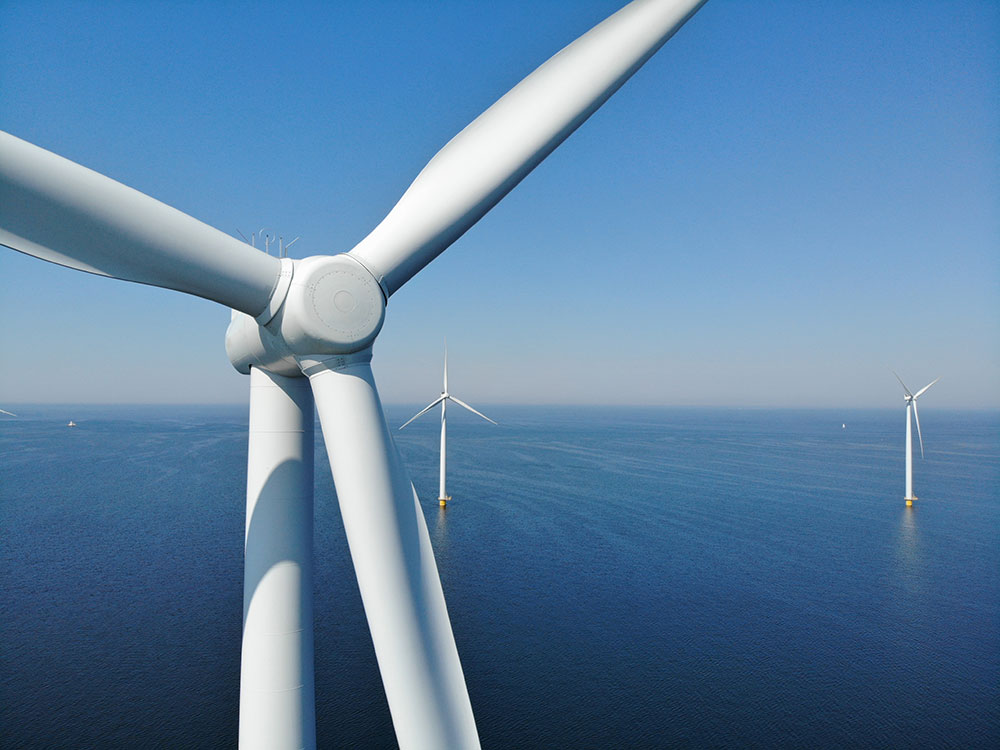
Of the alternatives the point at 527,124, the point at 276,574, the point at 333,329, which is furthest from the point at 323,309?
the point at 276,574

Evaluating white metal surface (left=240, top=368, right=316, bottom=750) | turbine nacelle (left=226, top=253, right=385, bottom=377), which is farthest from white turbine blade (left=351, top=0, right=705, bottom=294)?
white metal surface (left=240, top=368, right=316, bottom=750)

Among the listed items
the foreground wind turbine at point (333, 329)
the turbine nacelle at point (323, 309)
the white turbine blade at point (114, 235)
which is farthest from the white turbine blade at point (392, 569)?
the white turbine blade at point (114, 235)

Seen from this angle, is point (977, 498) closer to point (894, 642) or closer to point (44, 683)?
point (894, 642)

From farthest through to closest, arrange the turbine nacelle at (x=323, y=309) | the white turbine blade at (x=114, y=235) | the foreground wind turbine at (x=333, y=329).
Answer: the turbine nacelle at (x=323, y=309), the foreground wind turbine at (x=333, y=329), the white turbine blade at (x=114, y=235)

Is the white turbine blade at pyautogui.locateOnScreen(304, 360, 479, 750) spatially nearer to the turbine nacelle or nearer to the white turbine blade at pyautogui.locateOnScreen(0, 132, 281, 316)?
the turbine nacelle

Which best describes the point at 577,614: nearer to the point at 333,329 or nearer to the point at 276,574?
the point at 276,574

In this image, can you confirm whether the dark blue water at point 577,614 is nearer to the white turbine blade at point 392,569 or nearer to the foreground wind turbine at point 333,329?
the foreground wind turbine at point 333,329
